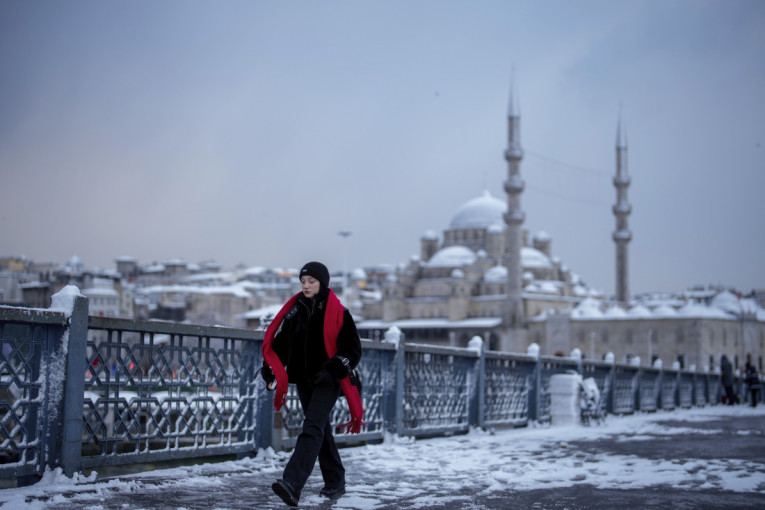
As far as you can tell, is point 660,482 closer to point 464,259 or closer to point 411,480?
point 411,480

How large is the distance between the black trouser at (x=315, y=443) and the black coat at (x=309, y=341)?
0.08 meters

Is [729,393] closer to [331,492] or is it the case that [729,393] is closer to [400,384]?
[400,384]

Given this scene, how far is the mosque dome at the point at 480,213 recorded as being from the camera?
79.9 metres

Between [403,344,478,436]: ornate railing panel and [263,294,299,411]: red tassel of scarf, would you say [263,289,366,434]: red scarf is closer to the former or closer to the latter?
[263,294,299,411]: red tassel of scarf

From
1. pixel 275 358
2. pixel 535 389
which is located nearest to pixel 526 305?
pixel 535 389

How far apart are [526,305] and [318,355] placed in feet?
202

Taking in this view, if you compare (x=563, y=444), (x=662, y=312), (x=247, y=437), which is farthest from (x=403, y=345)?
(x=662, y=312)

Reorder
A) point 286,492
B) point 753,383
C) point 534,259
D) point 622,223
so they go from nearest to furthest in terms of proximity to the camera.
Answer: point 286,492, point 753,383, point 622,223, point 534,259

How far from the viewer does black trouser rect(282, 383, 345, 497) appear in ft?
13.4

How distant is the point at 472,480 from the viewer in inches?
214

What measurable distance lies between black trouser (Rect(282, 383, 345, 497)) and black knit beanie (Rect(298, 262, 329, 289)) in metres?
0.51

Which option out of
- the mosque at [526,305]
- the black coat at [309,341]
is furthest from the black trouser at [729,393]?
the mosque at [526,305]

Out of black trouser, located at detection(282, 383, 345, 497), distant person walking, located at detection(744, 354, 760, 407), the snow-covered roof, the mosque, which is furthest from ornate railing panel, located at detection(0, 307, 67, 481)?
the snow-covered roof

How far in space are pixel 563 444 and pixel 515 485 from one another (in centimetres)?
294
